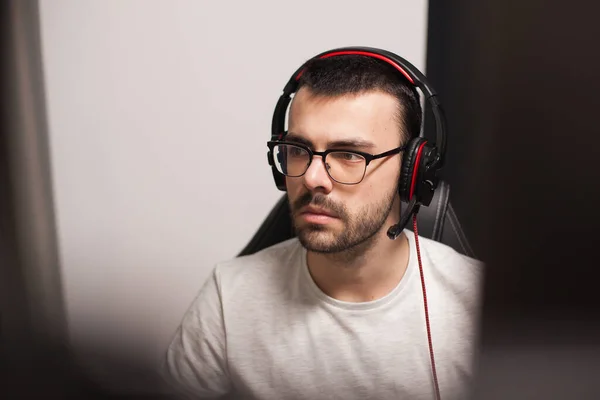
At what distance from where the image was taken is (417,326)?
990 millimetres

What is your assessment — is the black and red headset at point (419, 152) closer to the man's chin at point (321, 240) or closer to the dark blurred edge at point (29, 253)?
the man's chin at point (321, 240)

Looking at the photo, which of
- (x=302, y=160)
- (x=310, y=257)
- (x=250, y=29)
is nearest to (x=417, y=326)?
(x=310, y=257)

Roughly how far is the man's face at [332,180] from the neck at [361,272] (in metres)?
0.09

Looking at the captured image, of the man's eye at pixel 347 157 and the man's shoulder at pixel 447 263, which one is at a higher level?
the man's eye at pixel 347 157

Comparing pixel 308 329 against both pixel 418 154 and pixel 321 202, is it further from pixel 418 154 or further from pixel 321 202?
pixel 418 154

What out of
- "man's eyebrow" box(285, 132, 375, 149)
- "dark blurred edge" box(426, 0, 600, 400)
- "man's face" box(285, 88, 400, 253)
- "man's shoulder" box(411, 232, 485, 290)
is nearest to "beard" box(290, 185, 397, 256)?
"man's face" box(285, 88, 400, 253)

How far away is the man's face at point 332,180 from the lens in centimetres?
92

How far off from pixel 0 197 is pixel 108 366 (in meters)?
0.11

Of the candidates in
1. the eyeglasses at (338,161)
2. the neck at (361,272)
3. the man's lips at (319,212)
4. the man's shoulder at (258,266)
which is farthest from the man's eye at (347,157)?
the man's shoulder at (258,266)

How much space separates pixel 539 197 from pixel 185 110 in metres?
0.98

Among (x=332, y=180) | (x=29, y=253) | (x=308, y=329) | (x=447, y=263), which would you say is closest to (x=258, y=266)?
(x=308, y=329)

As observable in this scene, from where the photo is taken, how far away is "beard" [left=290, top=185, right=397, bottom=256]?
93 centimetres

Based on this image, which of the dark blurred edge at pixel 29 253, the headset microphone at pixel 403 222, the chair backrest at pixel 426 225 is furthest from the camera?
the chair backrest at pixel 426 225

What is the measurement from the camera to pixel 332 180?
3.01 feet
